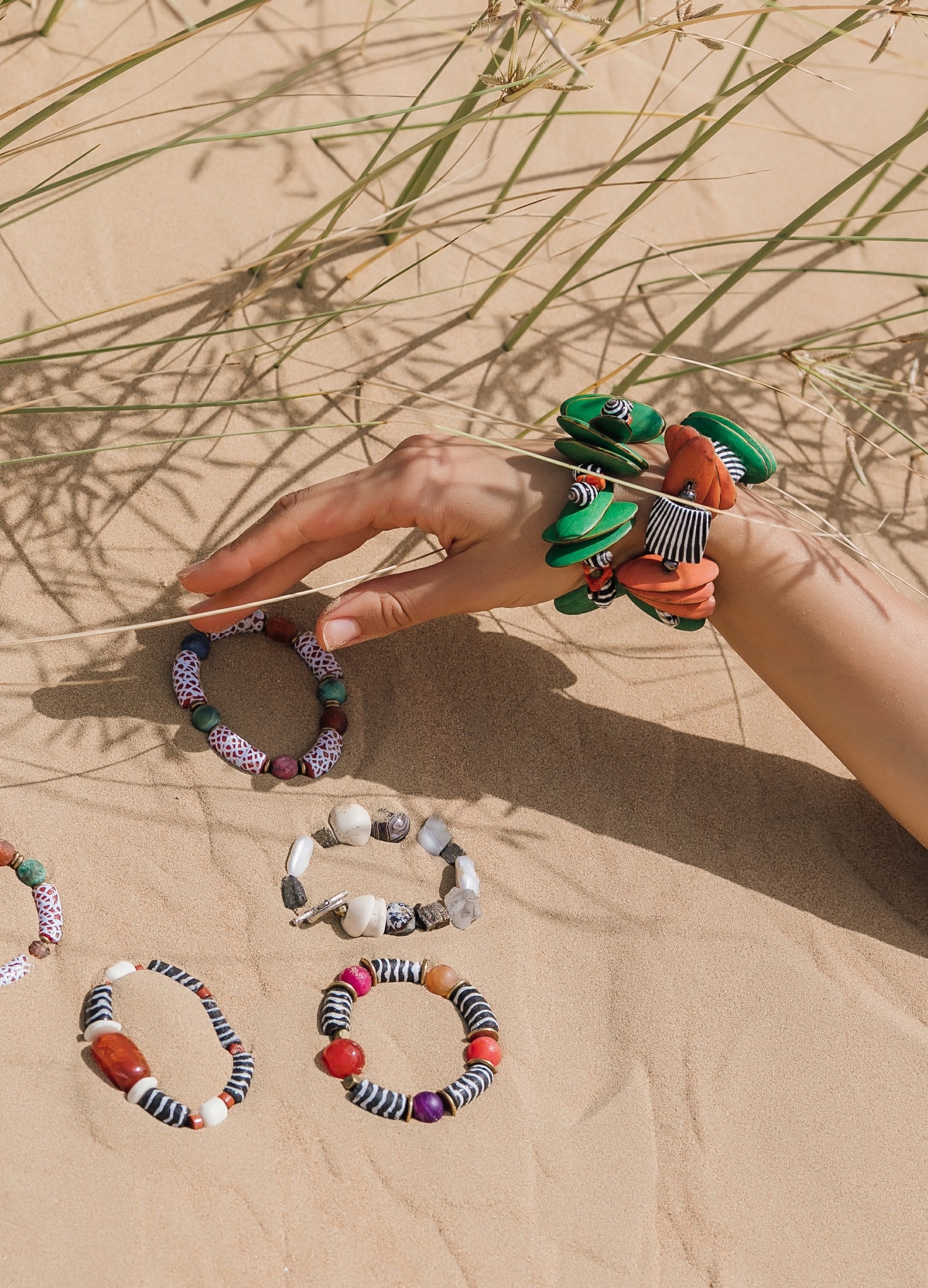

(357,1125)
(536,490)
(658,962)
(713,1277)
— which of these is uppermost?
(536,490)

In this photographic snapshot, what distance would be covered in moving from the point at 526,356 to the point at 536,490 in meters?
0.60

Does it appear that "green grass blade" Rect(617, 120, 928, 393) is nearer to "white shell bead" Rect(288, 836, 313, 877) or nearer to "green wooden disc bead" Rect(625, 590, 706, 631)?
"green wooden disc bead" Rect(625, 590, 706, 631)

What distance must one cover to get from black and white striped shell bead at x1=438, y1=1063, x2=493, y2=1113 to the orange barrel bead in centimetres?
35

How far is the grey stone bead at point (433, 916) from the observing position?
1503mm

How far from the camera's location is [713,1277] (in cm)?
125

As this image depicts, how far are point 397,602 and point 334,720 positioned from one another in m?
0.24

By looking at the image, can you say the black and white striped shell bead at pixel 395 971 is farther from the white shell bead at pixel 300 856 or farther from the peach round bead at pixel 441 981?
the white shell bead at pixel 300 856

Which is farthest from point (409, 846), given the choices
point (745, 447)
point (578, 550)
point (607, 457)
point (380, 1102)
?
point (745, 447)

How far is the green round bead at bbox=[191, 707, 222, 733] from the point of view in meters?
1.59

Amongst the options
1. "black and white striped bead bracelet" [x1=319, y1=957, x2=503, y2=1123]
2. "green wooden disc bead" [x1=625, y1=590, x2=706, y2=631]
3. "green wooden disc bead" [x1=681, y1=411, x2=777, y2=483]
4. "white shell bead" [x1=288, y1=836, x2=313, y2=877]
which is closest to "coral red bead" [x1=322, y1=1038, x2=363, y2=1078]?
"black and white striped bead bracelet" [x1=319, y1=957, x2=503, y2=1123]

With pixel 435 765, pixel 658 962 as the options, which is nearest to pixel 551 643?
pixel 435 765

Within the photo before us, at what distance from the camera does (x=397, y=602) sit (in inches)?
59.8

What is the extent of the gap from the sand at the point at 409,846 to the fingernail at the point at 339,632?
8.9 inches

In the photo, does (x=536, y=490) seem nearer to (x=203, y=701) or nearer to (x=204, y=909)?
(x=203, y=701)
